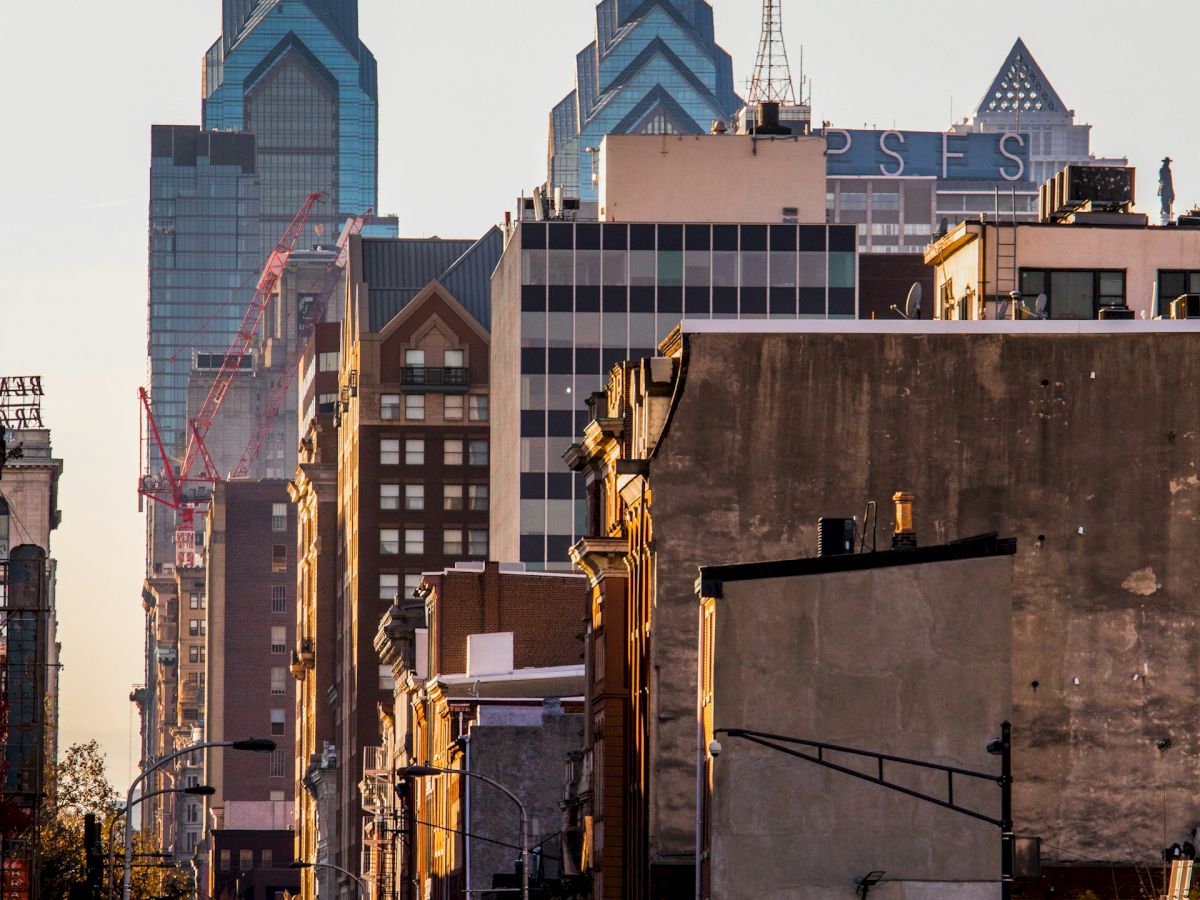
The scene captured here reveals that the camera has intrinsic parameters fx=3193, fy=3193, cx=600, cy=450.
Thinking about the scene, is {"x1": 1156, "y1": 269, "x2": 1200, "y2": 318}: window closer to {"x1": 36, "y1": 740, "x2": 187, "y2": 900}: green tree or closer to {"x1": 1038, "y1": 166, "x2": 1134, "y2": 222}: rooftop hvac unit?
{"x1": 1038, "y1": 166, "x2": 1134, "y2": 222}: rooftop hvac unit

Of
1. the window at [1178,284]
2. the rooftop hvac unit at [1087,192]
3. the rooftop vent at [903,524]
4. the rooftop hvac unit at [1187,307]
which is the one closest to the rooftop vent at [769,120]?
the rooftop hvac unit at [1087,192]

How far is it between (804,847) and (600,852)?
2414 centimetres

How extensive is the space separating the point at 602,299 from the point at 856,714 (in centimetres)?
10700

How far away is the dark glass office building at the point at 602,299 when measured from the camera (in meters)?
164

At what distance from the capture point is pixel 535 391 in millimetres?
167500

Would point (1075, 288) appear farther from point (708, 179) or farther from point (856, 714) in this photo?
point (708, 179)

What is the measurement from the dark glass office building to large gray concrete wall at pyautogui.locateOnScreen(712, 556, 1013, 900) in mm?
102988

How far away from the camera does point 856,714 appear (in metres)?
58.6

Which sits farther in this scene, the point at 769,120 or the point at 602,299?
the point at 769,120

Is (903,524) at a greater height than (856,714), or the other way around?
(903,524)

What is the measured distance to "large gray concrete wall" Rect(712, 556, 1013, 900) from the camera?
57.6 metres

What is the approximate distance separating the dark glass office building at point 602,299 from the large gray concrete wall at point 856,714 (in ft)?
338

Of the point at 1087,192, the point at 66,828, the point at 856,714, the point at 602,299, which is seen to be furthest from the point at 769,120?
the point at 856,714

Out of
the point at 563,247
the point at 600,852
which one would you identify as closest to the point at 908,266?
the point at 563,247
